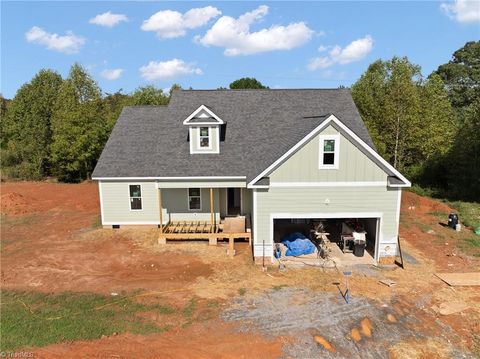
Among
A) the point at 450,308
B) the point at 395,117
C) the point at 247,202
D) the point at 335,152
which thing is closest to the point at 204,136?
A: the point at 247,202

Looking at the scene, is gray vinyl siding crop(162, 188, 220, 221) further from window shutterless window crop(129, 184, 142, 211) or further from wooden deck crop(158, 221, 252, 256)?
window shutterless window crop(129, 184, 142, 211)

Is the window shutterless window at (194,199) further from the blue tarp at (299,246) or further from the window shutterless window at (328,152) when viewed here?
the window shutterless window at (328,152)

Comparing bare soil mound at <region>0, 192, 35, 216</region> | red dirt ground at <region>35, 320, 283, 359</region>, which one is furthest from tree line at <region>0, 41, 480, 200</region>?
red dirt ground at <region>35, 320, 283, 359</region>

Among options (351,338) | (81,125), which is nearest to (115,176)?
(351,338)

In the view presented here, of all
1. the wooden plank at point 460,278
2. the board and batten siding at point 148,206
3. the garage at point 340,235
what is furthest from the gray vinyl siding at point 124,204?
the wooden plank at point 460,278

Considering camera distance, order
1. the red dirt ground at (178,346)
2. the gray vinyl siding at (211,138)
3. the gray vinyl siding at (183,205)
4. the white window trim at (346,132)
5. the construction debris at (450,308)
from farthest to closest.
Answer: the gray vinyl siding at (183,205)
the gray vinyl siding at (211,138)
the white window trim at (346,132)
the construction debris at (450,308)
the red dirt ground at (178,346)

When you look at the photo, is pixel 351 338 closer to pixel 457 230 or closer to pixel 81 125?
pixel 457 230

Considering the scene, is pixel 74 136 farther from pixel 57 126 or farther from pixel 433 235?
pixel 433 235
